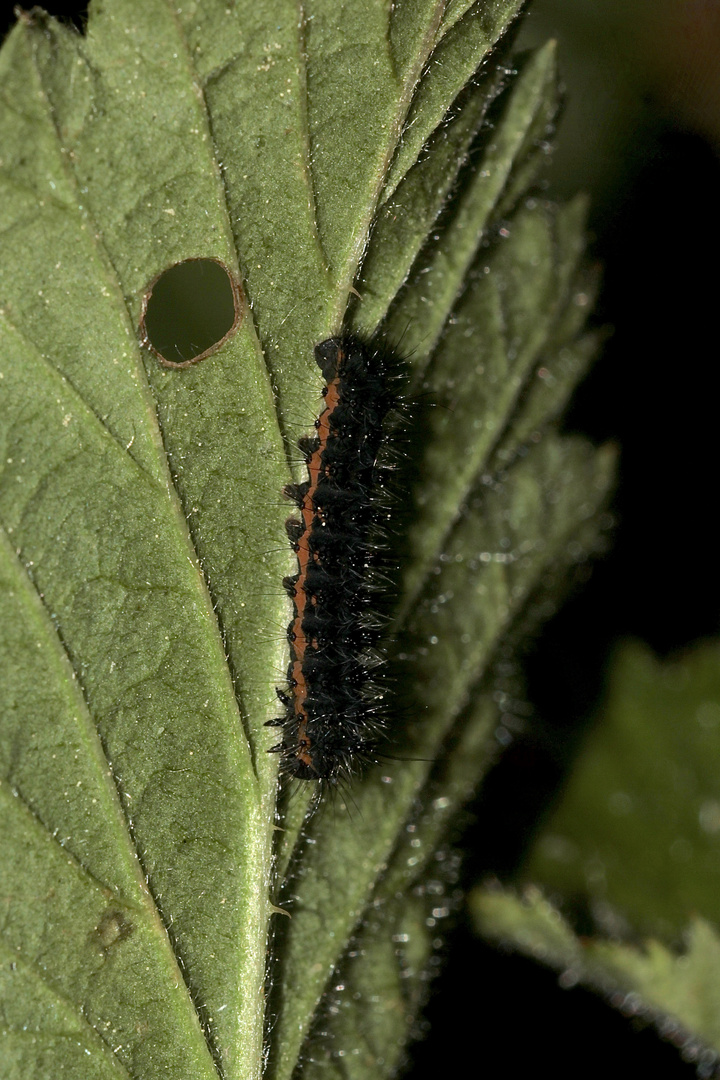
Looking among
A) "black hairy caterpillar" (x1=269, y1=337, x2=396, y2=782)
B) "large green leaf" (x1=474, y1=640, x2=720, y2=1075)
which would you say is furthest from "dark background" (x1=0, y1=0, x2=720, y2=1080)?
"black hairy caterpillar" (x1=269, y1=337, x2=396, y2=782)

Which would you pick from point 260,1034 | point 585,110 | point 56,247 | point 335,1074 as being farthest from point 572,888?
point 585,110

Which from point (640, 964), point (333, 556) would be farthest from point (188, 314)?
point (640, 964)

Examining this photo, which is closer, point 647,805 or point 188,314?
point 188,314

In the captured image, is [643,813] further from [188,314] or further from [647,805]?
[188,314]

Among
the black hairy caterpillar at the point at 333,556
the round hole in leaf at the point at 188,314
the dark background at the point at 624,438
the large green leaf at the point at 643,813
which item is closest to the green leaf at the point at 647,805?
the large green leaf at the point at 643,813

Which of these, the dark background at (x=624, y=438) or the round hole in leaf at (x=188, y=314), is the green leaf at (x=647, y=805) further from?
the round hole in leaf at (x=188, y=314)
